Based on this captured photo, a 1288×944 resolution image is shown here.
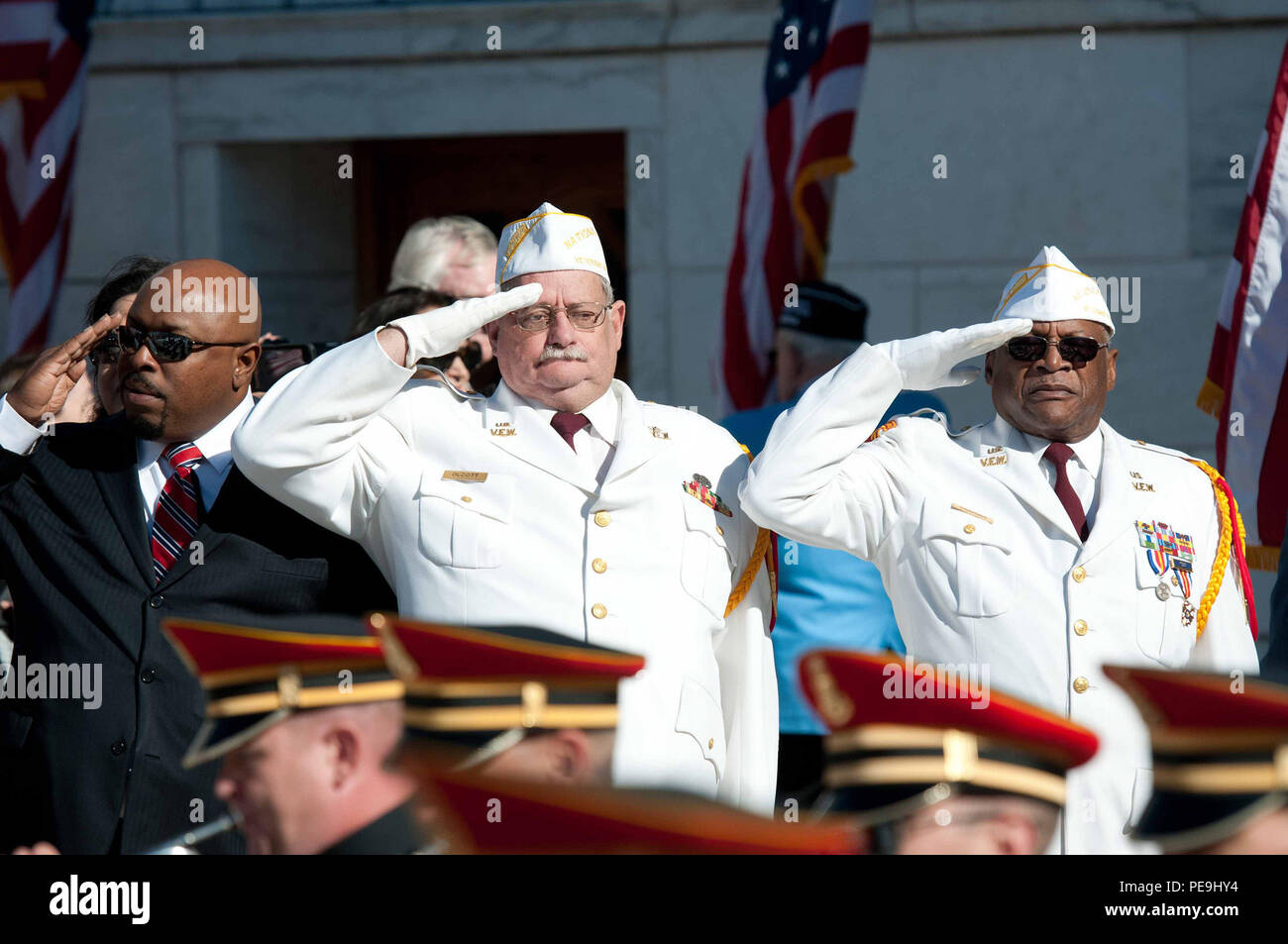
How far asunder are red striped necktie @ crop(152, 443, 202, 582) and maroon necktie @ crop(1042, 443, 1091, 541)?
1.67 meters

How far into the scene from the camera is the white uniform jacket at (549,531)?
3.01 meters

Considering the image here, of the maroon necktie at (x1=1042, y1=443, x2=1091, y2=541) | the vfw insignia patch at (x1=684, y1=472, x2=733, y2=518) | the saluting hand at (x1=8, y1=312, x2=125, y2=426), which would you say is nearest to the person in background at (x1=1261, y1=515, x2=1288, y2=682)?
the maroon necktie at (x1=1042, y1=443, x2=1091, y2=541)

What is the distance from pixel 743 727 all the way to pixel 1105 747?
67 centimetres

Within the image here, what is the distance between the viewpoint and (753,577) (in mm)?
3262

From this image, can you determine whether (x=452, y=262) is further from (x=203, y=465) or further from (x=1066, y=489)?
(x=1066, y=489)

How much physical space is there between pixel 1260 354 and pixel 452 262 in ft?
7.79

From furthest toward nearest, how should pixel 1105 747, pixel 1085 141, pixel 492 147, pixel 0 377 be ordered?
pixel 492 147 < pixel 1085 141 < pixel 0 377 < pixel 1105 747

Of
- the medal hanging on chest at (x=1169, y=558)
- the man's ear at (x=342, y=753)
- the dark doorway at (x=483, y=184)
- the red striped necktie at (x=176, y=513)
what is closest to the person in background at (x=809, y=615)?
the medal hanging on chest at (x=1169, y=558)

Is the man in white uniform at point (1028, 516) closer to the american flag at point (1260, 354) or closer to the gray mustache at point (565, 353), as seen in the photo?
the gray mustache at point (565, 353)

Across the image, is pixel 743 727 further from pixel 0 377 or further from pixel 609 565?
pixel 0 377

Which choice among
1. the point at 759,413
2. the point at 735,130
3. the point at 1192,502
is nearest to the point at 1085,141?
the point at 735,130

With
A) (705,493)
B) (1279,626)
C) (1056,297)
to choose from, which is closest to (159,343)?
(705,493)

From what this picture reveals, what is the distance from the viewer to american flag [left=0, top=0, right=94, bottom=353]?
6.21 meters

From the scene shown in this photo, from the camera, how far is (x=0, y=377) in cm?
443
